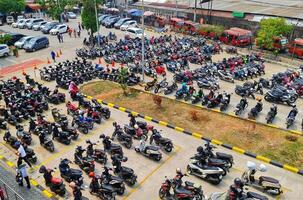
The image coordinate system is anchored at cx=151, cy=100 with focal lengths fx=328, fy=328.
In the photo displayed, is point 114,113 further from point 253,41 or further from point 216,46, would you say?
point 253,41

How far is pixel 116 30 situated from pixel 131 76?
888 inches

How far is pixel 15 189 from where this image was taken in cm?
1408

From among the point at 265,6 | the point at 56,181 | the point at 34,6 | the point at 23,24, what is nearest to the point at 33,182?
the point at 56,181

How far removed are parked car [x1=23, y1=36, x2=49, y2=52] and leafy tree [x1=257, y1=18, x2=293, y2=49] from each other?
24.3 meters

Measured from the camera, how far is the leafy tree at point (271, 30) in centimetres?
3422

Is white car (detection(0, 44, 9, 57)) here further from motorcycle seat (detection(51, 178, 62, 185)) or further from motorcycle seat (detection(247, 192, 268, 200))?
motorcycle seat (detection(247, 192, 268, 200))

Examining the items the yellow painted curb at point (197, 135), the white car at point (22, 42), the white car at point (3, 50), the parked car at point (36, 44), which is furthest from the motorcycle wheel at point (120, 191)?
the white car at point (22, 42)

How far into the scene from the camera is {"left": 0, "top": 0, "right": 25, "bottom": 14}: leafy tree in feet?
167

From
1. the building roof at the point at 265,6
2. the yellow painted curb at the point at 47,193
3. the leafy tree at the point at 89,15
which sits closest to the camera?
the yellow painted curb at the point at 47,193

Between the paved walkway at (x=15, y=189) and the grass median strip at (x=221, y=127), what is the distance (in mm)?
8440

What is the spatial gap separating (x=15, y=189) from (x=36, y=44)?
26.4 metres

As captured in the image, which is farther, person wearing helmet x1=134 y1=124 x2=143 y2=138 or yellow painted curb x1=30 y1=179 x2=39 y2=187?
person wearing helmet x1=134 y1=124 x2=143 y2=138

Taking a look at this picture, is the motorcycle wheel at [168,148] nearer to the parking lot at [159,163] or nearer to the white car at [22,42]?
the parking lot at [159,163]

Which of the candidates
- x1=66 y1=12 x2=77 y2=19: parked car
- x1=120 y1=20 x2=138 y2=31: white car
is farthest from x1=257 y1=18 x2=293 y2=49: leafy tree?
x1=66 y1=12 x2=77 y2=19: parked car
